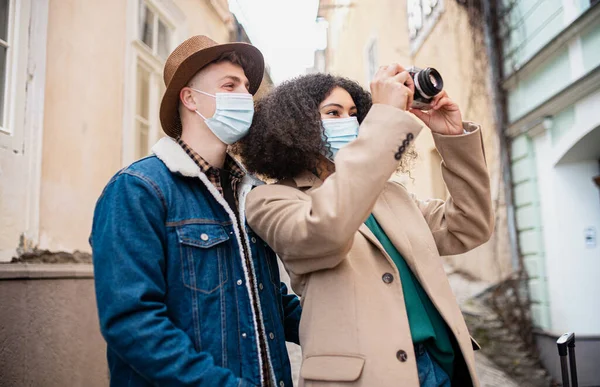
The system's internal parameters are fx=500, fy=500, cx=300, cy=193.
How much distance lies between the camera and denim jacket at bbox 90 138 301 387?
4.33 ft

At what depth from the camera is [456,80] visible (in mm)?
7719

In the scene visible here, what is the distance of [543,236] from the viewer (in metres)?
5.75

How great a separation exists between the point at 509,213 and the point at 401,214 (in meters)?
5.05

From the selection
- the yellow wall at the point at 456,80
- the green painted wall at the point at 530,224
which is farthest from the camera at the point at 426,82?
the green painted wall at the point at 530,224

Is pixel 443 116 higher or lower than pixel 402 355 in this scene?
higher

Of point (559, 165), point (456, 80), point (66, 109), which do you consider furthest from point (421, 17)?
point (66, 109)

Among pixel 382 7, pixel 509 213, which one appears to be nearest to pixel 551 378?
pixel 509 213

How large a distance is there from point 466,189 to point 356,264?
56 cm

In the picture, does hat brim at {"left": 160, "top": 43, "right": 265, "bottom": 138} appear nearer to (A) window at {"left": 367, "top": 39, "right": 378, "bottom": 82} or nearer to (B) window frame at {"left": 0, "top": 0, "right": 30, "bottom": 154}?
(B) window frame at {"left": 0, "top": 0, "right": 30, "bottom": 154}

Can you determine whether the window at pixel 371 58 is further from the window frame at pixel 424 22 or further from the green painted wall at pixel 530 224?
the green painted wall at pixel 530 224

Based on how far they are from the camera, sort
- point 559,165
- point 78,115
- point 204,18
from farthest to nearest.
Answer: point 204,18
point 559,165
point 78,115

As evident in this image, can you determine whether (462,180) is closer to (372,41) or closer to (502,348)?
(502,348)

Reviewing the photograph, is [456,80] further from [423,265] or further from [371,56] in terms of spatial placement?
[423,265]

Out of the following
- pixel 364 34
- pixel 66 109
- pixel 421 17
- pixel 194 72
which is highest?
pixel 364 34
